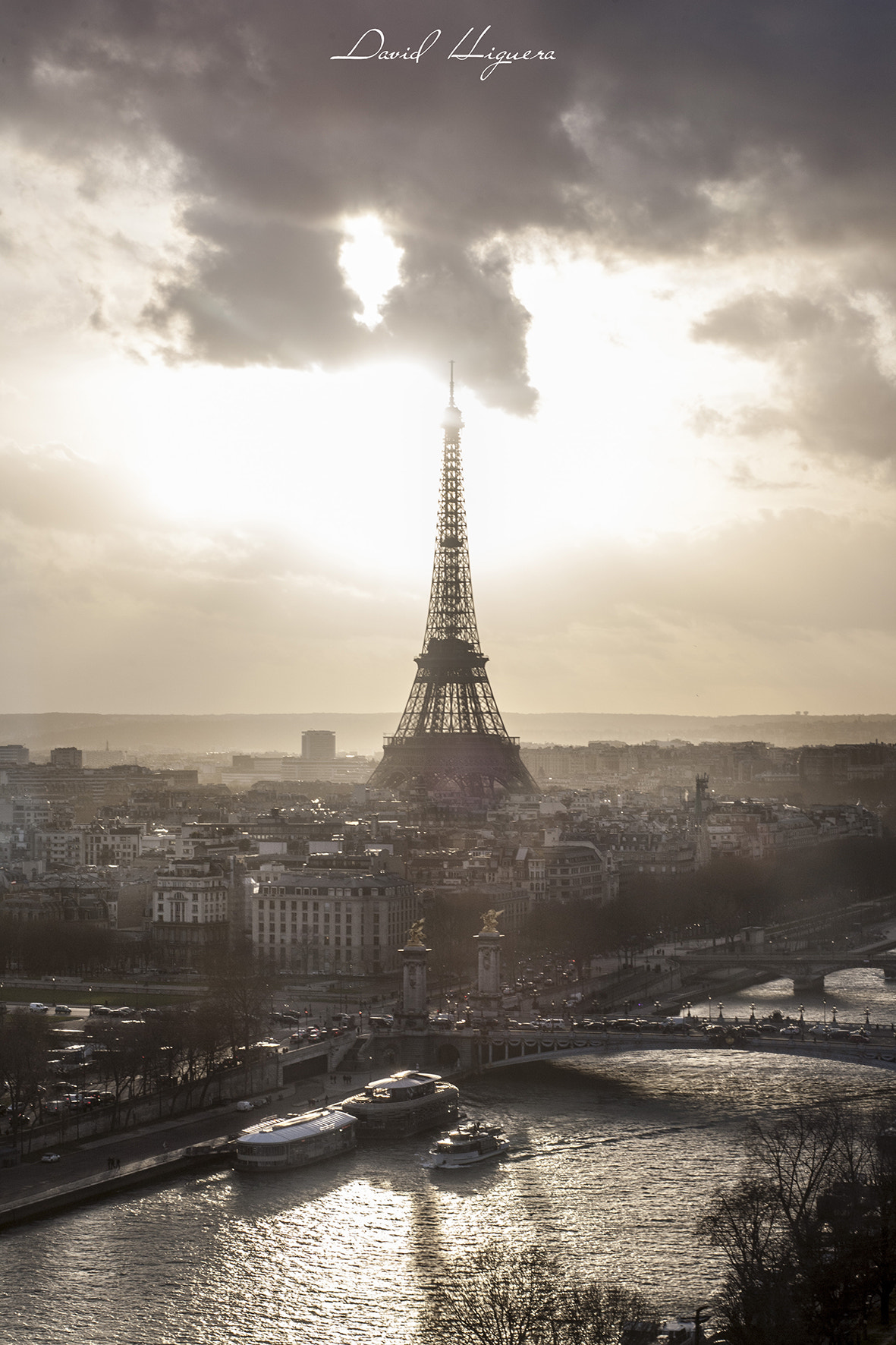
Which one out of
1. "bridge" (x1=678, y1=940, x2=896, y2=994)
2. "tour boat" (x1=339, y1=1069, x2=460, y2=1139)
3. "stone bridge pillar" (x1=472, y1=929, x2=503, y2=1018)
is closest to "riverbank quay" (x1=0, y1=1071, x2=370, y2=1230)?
"tour boat" (x1=339, y1=1069, x2=460, y2=1139)

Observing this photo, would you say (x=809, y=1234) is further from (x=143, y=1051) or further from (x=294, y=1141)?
(x=143, y=1051)

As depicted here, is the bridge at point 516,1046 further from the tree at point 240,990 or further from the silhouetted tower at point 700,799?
the silhouetted tower at point 700,799

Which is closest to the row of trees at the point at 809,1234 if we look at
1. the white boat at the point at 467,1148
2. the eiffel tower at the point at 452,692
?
the white boat at the point at 467,1148

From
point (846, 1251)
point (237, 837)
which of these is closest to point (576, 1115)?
point (846, 1251)

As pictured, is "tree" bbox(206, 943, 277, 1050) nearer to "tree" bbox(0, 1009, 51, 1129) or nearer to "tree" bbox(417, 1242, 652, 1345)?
"tree" bbox(0, 1009, 51, 1129)

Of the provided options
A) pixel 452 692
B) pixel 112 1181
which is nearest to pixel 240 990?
pixel 112 1181

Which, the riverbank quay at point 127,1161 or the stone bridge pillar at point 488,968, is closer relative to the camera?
the riverbank quay at point 127,1161
